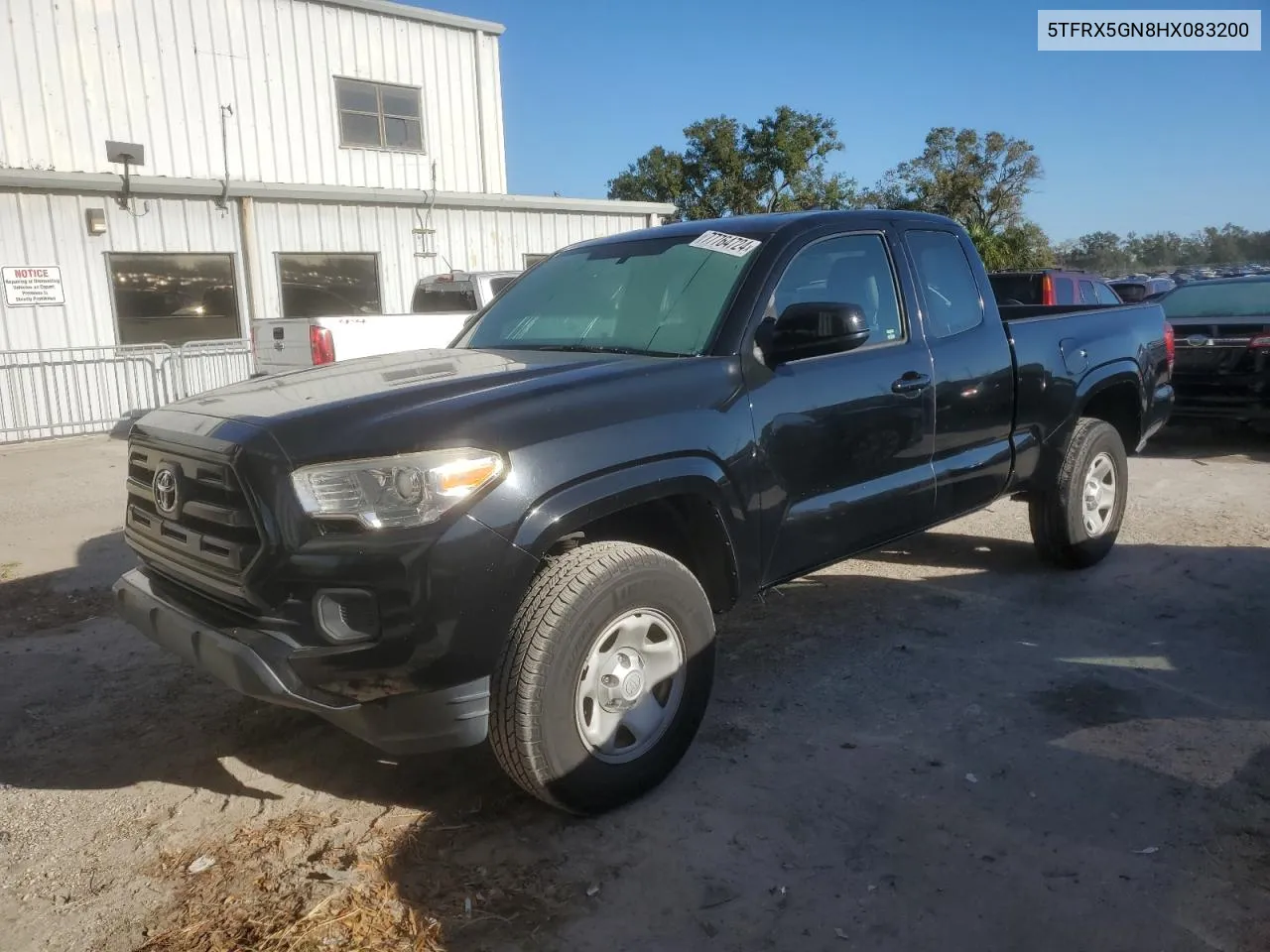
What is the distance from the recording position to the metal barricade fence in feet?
38.7

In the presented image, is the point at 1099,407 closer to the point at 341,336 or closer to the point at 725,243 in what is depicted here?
the point at 725,243

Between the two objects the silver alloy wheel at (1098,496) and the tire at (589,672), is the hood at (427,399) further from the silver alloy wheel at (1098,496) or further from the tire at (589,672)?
the silver alloy wheel at (1098,496)

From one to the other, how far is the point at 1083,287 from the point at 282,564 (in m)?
11.9

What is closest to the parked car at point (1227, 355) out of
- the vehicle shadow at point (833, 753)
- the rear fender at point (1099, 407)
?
the rear fender at point (1099, 407)

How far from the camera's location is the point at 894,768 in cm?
339

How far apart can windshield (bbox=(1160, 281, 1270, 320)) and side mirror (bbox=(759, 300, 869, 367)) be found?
7.74 m

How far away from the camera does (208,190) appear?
12.9 metres

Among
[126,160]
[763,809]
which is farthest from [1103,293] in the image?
[126,160]

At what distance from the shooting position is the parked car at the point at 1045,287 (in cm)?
1131

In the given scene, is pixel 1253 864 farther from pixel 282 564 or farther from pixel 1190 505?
pixel 1190 505

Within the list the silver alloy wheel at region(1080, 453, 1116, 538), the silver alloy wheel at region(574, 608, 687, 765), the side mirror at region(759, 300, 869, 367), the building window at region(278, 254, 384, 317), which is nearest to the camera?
the silver alloy wheel at region(574, 608, 687, 765)

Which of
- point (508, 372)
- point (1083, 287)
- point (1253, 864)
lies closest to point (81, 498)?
point (508, 372)

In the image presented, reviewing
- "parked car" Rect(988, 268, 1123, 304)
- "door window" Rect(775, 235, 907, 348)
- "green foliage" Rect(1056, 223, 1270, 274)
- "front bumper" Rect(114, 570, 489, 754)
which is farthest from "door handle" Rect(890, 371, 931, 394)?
"green foliage" Rect(1056, 223, 1270, 274)

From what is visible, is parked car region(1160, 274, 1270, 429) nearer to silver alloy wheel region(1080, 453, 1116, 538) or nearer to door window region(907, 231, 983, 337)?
silver alloy wheel region(1080, 453, 1116, 538)
